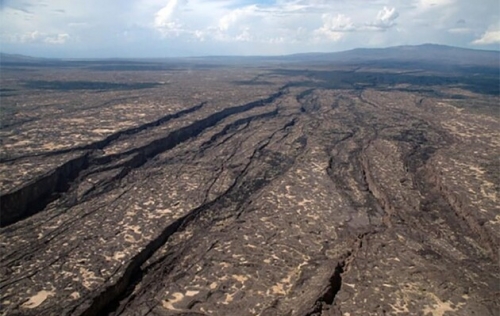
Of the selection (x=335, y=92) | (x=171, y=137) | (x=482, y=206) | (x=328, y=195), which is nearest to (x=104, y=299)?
(x=328, y=195)

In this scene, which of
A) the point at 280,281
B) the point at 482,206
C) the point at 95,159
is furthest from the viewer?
the point at 95,159

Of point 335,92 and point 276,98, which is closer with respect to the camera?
point 276,98

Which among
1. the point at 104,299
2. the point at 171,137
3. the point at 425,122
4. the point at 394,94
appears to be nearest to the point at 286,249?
the point at 104,299

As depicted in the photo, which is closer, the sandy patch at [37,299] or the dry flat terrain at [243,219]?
the sandy patch at [37,299]

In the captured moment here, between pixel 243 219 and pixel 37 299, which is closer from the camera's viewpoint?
pixel 37 299

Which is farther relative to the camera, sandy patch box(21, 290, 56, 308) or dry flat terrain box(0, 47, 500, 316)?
dry flat terrain box(0, 47, 500, 316)

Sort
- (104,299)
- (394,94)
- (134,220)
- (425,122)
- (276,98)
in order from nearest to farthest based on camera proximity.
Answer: (104,299) < (134,220) < (425,122) < (276,98) < (394,94)

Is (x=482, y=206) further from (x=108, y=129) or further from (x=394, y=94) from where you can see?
(x=394, y=94)
